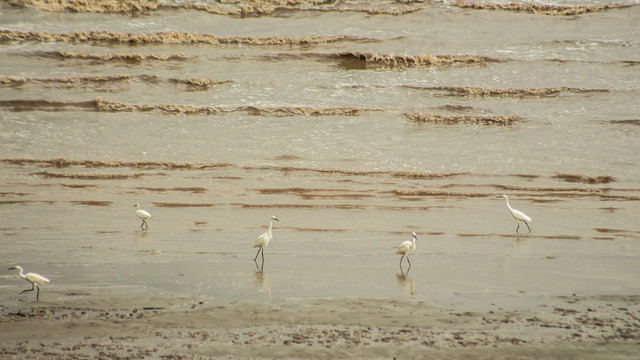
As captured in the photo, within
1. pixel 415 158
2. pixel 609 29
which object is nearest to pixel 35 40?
pixel 415 158

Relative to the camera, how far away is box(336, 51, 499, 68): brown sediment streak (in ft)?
84.3

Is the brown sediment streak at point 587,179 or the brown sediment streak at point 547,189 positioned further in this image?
the brown sediment streak at point 587,179

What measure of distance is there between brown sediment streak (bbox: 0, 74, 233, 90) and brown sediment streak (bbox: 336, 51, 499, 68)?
5204mm

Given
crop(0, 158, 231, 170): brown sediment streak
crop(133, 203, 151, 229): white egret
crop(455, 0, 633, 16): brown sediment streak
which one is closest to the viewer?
crop(133, 203, 151, 229): white egret

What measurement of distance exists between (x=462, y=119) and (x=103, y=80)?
1245 centimetres

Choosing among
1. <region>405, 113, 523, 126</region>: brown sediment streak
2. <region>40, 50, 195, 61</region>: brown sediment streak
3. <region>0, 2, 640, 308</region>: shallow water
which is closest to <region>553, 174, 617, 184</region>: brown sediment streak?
<region>0, 2, 640, 308</region>: shallow water

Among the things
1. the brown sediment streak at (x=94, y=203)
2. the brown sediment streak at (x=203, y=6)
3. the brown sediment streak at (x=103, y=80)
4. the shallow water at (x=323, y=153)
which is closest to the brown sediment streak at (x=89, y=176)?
the shallow water at (x=323, y=153)

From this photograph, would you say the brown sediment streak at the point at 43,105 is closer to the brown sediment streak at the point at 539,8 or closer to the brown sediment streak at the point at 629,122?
the brown sediment streak at the point at 629,122

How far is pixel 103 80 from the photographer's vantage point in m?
23.5

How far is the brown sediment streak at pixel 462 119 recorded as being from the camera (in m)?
21.4

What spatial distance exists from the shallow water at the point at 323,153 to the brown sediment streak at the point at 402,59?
8 cm

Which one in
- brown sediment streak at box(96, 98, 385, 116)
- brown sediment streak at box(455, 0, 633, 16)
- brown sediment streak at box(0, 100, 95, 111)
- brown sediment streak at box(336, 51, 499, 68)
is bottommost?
brown sediment streak at box(0, 100, 95, 111)

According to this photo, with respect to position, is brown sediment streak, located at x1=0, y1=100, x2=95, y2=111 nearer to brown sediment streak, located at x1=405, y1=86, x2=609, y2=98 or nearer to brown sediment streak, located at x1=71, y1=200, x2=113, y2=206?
brown sediment streak, located at x1=71, y1=200, x2=113, y2=206

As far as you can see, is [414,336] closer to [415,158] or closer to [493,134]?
[415,158]
